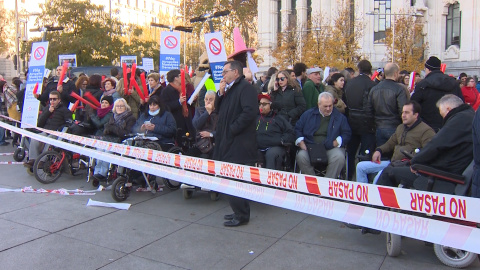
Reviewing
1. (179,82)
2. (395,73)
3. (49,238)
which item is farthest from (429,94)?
(49,238)

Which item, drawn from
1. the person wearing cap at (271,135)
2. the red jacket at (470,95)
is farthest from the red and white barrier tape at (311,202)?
the red jacket at (470,95)

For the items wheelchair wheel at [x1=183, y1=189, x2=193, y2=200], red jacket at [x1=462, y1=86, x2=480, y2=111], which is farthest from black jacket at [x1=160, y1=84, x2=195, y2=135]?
red jacket at [x1=462, y1=86, x2=480, y2=111]

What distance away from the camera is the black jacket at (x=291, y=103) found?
7328 mm

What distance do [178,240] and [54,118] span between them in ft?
15.7

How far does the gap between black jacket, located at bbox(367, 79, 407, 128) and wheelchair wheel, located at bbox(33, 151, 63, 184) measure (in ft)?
17.8

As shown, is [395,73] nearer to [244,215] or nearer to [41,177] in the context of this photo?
[244,215]

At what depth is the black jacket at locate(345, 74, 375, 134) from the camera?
709cm

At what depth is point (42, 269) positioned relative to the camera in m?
4.46

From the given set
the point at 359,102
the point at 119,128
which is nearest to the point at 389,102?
the point at 359,102

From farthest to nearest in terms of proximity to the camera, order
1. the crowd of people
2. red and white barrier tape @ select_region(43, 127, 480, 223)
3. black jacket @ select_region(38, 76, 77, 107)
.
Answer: black jacket @ select_region(38, 76, 77, 107) → the crowd of people → red and white barrier tape @ select_region(43, 127, 480, 223)

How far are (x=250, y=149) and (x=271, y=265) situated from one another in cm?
162

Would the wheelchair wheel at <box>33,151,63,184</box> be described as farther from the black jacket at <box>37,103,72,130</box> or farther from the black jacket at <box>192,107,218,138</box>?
the black jacket at <box>192,107,218,138</box>

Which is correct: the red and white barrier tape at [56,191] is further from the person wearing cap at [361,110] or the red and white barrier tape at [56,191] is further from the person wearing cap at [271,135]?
the person wearing cap at [361,110]

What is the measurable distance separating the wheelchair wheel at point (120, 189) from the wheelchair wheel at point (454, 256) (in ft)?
Result: 14.3
